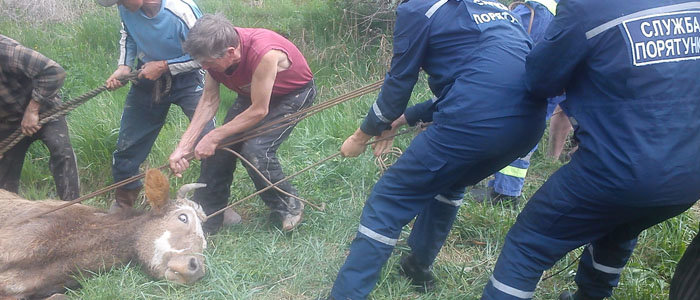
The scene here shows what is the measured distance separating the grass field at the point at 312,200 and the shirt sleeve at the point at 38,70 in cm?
135

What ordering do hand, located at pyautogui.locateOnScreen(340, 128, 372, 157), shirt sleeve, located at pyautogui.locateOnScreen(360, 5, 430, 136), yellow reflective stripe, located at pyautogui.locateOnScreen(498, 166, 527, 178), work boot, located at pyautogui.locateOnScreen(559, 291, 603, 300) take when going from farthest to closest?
1. yellow reflective stripe, located at pyautogui.locateOnScreen(498, 166, 527, 178)
2. hand, located at pyautogui.locateOnScreen(340, 128, 372, 157)
3. work boot, located at pyautogui.locateOnScreen(559, 291, 603, 300)
4. shirt sleeve, located at pyautogui.locateOnScreen(360, 5, 430, 136)

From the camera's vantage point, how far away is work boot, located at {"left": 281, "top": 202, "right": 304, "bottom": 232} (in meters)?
4.63

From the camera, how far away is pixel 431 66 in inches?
130

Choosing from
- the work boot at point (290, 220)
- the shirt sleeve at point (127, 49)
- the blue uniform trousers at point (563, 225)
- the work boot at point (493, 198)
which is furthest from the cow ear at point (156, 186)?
the work boot at point (493, 198)

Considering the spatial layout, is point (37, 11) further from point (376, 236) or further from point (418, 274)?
point (376, 236)

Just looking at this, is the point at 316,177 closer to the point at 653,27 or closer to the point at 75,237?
the point at 75,237

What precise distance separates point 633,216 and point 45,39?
882 centimetres

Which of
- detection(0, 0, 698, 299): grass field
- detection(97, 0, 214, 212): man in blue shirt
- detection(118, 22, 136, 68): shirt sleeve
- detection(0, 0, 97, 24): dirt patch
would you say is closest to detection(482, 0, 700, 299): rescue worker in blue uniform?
detection(0, 0, 698, 299): grass field

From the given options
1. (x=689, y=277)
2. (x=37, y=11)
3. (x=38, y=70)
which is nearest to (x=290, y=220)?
(x=38, y=70)

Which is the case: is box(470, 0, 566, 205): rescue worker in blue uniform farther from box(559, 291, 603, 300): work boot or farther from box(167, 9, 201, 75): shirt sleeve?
box(167, 9, 201, 75): shirt sleeve

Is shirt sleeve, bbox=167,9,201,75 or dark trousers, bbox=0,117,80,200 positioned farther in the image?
dark trousers, bbox=0,117,80,200

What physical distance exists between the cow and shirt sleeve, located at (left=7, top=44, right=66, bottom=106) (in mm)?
930

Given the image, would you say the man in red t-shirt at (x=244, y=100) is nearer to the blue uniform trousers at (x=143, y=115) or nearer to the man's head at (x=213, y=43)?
the man's head at (x=213, y=43)

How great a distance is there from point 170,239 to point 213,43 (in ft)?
4.41
